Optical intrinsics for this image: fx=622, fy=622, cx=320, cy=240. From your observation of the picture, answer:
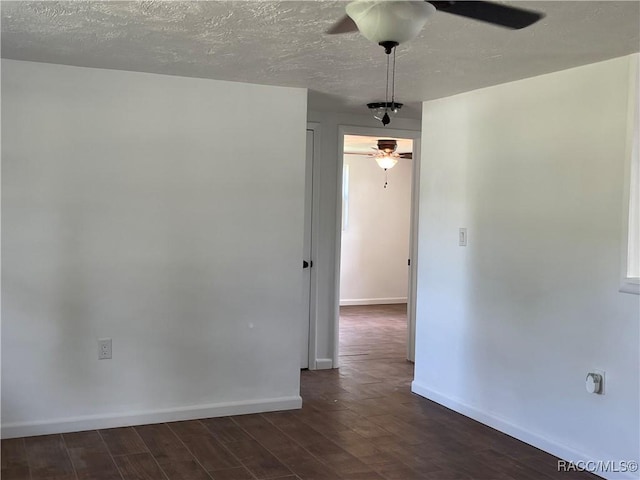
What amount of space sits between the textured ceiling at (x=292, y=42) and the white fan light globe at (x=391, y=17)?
499 millimetres

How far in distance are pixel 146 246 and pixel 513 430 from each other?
8.07ft

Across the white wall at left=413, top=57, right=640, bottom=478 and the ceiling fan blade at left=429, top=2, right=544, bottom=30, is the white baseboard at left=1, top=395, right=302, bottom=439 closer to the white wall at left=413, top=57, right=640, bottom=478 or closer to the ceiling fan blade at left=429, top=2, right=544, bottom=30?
the white wall at left=413, top=57, right=640, bottom=478

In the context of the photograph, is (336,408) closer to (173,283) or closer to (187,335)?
(187,335)

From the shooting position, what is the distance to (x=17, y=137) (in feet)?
11.3

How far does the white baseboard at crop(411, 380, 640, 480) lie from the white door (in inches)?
39.1

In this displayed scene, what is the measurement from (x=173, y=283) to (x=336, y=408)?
138cm

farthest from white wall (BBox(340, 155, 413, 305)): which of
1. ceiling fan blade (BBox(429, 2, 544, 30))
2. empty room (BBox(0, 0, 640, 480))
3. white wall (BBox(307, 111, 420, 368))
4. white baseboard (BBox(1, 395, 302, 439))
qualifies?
ceiling fan blade (BBox(429, 2, 544, 30))

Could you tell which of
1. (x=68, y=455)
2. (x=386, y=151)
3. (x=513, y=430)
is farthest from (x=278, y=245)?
(x=386, y=151)

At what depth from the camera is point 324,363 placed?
207 inches

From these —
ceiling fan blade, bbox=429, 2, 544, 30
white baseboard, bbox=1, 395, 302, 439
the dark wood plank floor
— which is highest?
ceiling fan blade, bbox=429, 2, 544, 30

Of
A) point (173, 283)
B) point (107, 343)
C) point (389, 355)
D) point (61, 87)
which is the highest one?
point (61, 87)

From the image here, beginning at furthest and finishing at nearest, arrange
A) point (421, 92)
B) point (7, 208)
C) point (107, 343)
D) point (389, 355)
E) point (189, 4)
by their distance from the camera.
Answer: point (389, 355)
point (421, 92)
point (107, 343)
point (7, 208)
point (189, 4)

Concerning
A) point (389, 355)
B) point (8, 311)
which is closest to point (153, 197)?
point (8, 311)

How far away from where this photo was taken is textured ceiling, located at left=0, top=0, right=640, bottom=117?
97.2 inches
